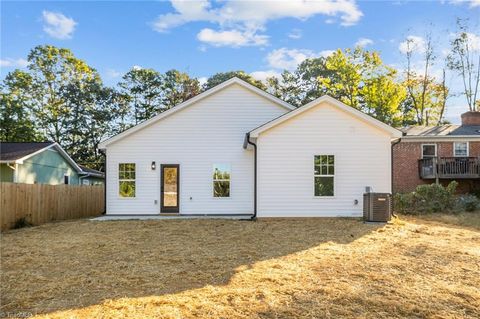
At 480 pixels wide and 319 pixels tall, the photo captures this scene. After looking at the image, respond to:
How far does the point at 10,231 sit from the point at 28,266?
18.9 ft

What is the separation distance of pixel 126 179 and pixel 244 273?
394 inches

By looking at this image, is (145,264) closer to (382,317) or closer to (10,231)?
(382,317)

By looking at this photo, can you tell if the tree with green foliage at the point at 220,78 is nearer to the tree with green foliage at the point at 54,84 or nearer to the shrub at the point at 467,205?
the tree with green foliage at the point at 54,84

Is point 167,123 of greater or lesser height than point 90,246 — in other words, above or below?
above

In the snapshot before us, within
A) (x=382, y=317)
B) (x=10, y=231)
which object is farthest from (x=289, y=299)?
(x=10, y=231)

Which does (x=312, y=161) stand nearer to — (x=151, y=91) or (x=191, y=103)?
(x=191, y=103)

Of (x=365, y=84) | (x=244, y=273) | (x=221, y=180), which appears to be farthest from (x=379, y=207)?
(x=365, y=84)

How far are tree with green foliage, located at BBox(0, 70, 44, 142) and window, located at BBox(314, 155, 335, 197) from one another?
27871mm

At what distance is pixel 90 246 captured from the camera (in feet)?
27.8

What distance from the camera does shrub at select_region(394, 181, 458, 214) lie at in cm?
1479

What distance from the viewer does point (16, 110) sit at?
31.4 metres

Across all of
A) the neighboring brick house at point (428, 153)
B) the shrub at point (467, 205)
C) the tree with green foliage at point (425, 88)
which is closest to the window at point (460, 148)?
the neighboring brick house at point (428, 153)

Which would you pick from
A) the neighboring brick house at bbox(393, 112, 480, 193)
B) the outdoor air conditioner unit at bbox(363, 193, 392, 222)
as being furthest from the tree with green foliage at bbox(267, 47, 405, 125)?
the outdoor air conditioner unit at bbox(363, 193, 392, 222)

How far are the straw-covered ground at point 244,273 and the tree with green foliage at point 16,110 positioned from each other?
80.7ft
